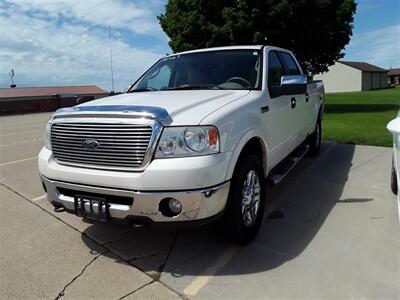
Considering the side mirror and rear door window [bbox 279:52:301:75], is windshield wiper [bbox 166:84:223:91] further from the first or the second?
rear door window [bbox 279:52:301:75]

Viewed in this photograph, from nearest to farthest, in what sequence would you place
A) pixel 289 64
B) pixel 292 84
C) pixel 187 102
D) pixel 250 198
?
pixel 187 102 → pixel 250 198 → pixel 292 84 → pixel 289 64

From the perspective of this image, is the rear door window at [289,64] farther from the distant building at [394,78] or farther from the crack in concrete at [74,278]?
the distant building at [394,78]

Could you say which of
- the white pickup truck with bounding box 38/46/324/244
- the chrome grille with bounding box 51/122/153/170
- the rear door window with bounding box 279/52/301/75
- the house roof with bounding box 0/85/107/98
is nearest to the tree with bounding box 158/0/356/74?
the rear door window with bounding box 279/52/301/75

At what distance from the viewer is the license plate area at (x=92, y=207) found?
10.3 feet

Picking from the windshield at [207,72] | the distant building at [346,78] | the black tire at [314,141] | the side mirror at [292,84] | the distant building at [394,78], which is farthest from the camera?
the distant building at [394,78]

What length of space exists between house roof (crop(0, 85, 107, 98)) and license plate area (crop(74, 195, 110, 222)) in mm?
44870

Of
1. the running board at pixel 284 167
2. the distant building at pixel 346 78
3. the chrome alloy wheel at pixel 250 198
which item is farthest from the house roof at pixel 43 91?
the chrome alloy wheel at pixel 250 198

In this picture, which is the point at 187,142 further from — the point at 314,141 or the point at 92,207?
the point at 314,141

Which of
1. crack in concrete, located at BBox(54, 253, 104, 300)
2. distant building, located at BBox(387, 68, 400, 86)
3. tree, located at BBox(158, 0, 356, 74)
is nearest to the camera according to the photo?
crack in concrete, located at BBox(54, 253, 104, 300)

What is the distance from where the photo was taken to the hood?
312 centimetres

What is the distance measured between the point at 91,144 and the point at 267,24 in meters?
14.8

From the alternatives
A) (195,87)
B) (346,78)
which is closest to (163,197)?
(195,87)

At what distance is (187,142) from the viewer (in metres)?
3.01

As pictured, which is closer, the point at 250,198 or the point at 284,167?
the point at 250,198
